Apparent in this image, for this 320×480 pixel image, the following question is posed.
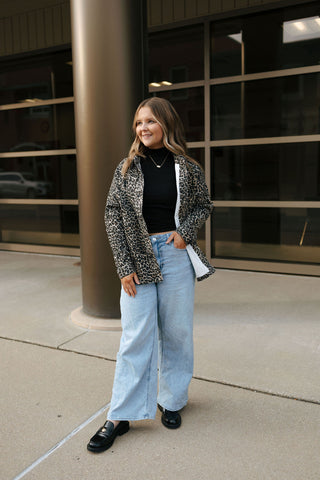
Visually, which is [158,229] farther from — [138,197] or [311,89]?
[311,89]

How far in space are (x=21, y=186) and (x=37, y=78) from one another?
76.7 inches

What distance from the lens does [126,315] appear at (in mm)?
2672

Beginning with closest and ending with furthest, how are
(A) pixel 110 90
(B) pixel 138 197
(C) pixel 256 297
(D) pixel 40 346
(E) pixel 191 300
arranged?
1. (B) pixel 138 197
2. (E) pixel 191 300
3. (D) pixel 40 346
4. (A) pixel 110 90
5. (C) pixel 256 297

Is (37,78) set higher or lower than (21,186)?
higher

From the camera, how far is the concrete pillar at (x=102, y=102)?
422 centimetres

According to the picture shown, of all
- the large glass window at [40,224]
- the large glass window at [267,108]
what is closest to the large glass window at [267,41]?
the large glass window at [267,108]

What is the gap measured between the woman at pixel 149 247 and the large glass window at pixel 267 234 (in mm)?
4250

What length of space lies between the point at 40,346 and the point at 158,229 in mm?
1932

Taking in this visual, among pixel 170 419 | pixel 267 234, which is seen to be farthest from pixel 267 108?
pixel 170 419

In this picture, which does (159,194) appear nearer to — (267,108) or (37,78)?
(267,108)

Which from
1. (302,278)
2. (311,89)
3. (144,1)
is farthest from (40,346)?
(311,89)

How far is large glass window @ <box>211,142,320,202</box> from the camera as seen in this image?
6.46 metres

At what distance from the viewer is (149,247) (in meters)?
2.61

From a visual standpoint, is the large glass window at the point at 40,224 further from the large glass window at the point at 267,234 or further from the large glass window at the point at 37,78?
the large glass window at the point at 267,234
